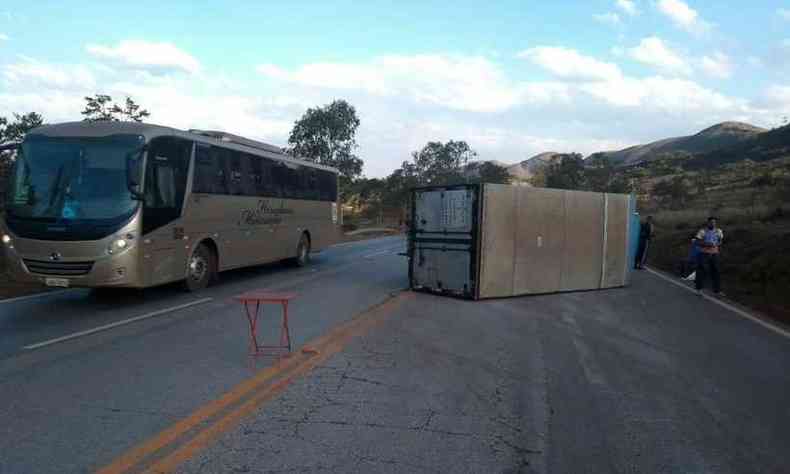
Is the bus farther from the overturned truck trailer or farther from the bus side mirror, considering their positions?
the overturned truck trailer

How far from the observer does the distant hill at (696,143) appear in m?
107

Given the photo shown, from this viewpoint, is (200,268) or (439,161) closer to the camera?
(200,268)

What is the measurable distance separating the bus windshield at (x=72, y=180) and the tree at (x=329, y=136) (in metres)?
31.8

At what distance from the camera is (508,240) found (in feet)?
42.1

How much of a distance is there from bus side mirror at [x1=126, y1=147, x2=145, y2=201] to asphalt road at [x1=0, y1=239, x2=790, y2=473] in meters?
1.90

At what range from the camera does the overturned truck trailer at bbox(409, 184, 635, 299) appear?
40.8 feet

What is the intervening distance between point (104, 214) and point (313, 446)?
23.2ft

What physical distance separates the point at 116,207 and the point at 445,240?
6106 millimetres

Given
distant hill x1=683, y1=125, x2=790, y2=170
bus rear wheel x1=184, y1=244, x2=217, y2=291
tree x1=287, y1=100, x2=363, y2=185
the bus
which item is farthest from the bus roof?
distant hill x1=683, y1=125, x2=790, y2=170

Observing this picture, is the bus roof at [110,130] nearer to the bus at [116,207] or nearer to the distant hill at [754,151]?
the bus at [116,207]

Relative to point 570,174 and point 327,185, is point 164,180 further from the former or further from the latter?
point 570,174

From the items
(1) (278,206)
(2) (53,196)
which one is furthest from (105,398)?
(1) (278,206)

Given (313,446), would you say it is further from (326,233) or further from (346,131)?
(346,131)

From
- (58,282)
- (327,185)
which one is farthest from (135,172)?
(327,185)
